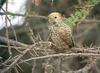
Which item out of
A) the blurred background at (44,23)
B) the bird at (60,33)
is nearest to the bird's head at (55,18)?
the bird at (60,33)

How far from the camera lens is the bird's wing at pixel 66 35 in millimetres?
1989

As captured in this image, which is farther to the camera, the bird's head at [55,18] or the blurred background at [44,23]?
the blurred background at [44,23]

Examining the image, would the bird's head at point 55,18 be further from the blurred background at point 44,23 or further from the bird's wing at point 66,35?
the blurred background at point 44,23

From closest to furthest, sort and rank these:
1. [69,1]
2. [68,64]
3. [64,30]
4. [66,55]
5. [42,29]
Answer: [66,55] → [64,30] → [68,64] → [42,29] → [69,1]

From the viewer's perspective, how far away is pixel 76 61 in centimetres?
319

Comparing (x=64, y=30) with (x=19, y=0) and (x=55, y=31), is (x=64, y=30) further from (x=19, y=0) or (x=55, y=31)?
(x=19, y=0)

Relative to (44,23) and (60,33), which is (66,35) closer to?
(60,33)

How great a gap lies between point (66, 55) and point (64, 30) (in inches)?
7.9

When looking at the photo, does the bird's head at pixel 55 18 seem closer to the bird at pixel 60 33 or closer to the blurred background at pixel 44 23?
the bird at pixel 60 33

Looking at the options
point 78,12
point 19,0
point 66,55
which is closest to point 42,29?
point 19,0

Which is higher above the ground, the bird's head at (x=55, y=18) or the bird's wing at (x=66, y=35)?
the bird's head at (x=55, y=18)

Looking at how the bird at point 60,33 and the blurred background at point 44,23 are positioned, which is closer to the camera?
the bird at point 60,33

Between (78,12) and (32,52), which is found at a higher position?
(78,12)

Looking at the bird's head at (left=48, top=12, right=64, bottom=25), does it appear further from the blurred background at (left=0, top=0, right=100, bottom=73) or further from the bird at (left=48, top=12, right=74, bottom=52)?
the blurred background at (left=0, top=0, right=100, bottom=73)
